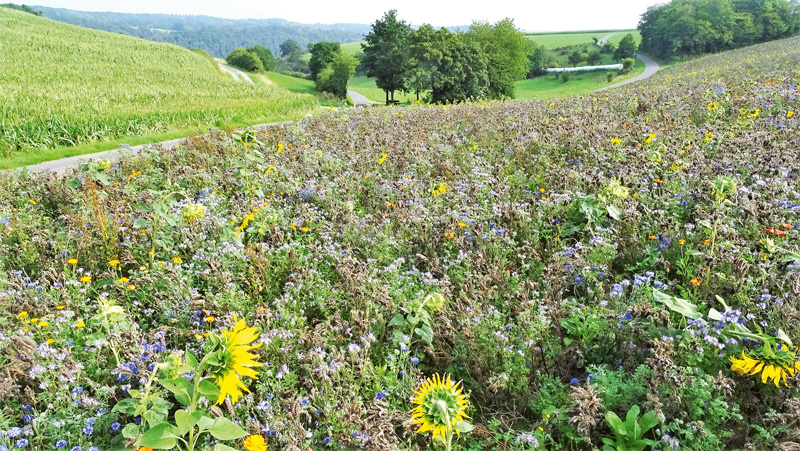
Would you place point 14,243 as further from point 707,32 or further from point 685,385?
point 707,32

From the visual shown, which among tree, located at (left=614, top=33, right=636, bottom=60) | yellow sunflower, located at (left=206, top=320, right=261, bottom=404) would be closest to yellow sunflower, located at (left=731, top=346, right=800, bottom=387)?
yellow sunflower, located at (left=206, top=320, right=261, bottom=404)

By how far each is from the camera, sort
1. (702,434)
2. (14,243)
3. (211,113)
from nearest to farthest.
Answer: (702,434), (14,243), (211,113)

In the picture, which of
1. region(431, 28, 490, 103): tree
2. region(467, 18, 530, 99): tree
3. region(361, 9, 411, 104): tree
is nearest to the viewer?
region(431, 28, 490, 103): tree

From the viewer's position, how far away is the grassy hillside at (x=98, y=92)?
12.5 m

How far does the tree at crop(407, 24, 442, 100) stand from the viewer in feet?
161

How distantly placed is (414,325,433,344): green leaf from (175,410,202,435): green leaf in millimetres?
1500

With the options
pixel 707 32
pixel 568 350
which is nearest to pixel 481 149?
pixel 568 350

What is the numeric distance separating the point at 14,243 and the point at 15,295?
1694mm

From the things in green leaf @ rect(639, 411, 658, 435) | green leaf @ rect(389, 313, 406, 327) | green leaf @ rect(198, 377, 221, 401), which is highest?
green leaf @ rect(198, 377, 221, 401)

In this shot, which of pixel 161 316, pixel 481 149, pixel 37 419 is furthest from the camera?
pixel 481 149

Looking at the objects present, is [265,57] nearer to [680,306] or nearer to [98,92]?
[98,92]

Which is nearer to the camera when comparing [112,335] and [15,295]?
[112,335]

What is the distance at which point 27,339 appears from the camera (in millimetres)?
2812

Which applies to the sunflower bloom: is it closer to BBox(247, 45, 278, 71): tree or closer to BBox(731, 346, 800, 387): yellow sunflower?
BBox(731, 346, 800, 387): yellow sunflower
